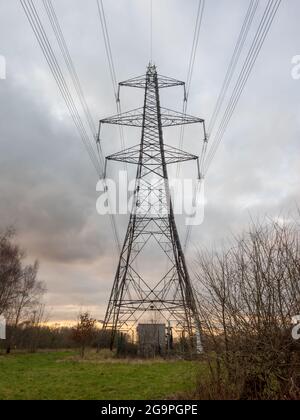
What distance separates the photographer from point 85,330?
109ft

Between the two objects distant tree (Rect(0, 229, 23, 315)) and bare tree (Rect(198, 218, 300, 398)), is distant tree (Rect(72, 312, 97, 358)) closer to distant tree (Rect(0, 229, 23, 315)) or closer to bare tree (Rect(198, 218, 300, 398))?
distant tree (Rect(0, 229, 23, 315))

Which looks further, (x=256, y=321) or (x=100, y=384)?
(x=100, y=384)

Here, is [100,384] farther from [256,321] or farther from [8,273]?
[8,273]

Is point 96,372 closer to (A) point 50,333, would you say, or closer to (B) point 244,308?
(B) point 244,308

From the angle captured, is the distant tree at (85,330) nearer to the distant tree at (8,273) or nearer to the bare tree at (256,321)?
the distant tree at (8,273)

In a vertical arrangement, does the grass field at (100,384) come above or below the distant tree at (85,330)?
below

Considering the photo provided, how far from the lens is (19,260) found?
38438mm

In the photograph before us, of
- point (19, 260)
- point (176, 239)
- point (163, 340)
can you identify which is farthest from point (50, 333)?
point (176, 239)

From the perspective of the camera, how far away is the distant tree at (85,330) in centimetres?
3275

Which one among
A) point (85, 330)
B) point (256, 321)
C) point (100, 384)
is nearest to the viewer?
point (256, 321)

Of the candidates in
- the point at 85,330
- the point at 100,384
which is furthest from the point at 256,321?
the point at 85,330

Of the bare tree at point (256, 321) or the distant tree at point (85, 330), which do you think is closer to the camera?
the bare tree at point (256, 321)

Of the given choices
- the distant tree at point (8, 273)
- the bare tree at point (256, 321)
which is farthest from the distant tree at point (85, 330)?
the bare tree at point (256, 321)

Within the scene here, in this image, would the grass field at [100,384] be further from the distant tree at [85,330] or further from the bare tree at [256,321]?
the distant tree at [85,330]
